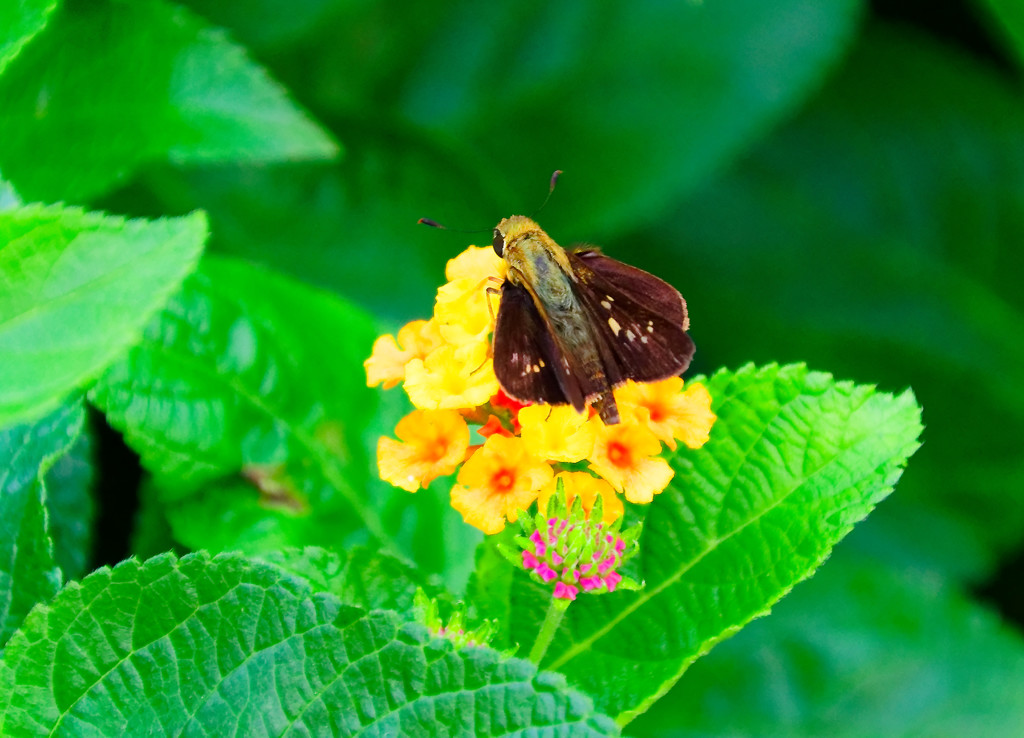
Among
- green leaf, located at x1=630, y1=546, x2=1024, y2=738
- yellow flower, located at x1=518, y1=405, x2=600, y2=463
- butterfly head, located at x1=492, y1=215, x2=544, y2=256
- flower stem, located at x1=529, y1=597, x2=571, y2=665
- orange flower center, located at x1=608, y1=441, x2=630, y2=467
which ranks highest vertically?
butterfly head, located at x1=492, y1=215, x2=544, y2=256

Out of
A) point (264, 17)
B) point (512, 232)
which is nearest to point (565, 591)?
point (512, 232)

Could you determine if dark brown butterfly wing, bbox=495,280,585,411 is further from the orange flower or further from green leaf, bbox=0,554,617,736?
green leaf, bbox=0,554,617,736

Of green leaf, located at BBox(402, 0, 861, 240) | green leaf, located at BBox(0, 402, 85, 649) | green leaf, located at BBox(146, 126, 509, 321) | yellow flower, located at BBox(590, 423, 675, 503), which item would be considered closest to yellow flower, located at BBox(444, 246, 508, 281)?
yellow flower, located at BBox(590, 423, 675, 503)

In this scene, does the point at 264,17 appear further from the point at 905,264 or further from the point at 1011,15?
the point at 905,264

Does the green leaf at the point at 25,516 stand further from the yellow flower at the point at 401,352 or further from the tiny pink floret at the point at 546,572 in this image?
the tiny pink floret at the point at 546,572

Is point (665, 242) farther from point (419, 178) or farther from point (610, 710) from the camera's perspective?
point (610, 710)
